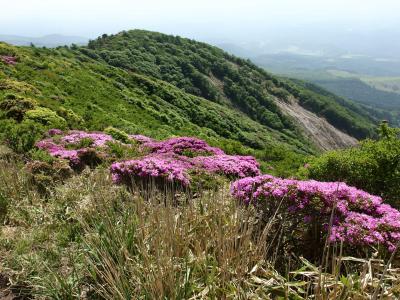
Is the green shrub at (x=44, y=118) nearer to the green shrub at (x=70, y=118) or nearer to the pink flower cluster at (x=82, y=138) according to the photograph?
the green shrub at (x=70, y=118)

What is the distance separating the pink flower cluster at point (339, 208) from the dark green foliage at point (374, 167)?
2.82 m

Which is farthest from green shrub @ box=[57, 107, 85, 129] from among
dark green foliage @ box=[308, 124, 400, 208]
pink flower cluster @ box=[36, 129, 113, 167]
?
dark green foliage @ box=[308, 124, 400, 208]

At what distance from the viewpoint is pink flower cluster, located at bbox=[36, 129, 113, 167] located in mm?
11951

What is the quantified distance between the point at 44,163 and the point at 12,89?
49.7 ft

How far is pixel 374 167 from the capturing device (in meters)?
8.99

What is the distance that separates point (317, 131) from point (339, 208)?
90417mm

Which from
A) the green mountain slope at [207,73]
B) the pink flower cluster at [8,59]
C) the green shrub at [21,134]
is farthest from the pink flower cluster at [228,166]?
the green mountain slope at [207,73]

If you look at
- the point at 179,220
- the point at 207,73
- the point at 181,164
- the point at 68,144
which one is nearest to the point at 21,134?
the point at 68,144

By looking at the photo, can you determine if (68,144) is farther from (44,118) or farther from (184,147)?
(44,118)

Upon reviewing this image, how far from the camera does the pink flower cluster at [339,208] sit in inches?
201

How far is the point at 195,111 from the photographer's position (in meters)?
53.9

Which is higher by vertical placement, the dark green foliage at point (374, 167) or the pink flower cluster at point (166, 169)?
the dark green foliage at point (374, 167)

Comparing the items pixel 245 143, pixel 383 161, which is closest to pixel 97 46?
pixel 245 143

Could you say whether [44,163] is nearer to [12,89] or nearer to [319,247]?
[319,247]
